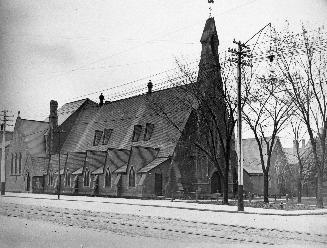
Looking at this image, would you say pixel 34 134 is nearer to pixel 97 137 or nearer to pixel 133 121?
pixel 97 137

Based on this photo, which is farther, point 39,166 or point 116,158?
point 39,166

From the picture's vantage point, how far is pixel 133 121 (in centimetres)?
5831

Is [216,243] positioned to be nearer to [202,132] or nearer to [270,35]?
[270,35]

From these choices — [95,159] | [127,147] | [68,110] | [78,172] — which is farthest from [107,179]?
[68,110]

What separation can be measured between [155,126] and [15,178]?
84.5 ft

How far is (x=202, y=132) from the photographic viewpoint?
Result: 47.8 metres

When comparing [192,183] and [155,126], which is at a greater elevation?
[155,126]

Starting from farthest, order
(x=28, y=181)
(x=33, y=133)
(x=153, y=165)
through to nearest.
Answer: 1. (x=33, y=133)
2. (x=28, y=181)
3. (x=153, y=165)

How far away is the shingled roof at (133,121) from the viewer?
50.9 m

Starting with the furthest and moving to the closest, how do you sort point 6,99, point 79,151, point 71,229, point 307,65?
point 79,151, point 307,65, point 71,229, point 6,99

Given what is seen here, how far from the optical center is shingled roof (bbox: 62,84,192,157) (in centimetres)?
5094

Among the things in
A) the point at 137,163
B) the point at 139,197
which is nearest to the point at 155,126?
the point at 137,163

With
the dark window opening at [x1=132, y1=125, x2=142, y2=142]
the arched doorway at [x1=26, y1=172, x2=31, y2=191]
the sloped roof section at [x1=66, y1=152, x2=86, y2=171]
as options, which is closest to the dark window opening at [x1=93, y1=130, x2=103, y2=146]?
the sloped roof section at [x1=66, y1=152, x2=86, y2=171]

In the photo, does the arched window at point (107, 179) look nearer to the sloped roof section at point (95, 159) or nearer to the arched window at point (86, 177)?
the sloped roof section at point (95, 159)
